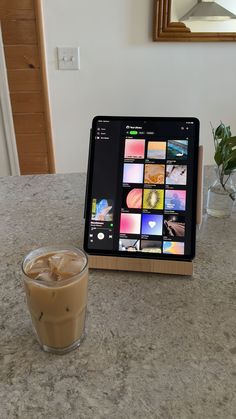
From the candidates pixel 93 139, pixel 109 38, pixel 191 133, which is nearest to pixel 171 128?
pixel 191 133

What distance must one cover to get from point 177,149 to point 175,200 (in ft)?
0.34

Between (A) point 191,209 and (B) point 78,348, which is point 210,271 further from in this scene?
(B) point 78,348

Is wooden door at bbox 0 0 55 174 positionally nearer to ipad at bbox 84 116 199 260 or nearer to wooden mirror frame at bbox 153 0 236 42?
wooden mirror frame at bbox 153 0 236 42

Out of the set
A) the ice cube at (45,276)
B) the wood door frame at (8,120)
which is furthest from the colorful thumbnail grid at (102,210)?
the wood door frame at (8,120)

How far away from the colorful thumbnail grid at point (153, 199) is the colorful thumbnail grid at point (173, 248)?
74 mm

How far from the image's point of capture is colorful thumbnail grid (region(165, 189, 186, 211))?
73 centimetres

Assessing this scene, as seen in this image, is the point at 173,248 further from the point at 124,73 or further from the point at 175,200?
the point at 124,73

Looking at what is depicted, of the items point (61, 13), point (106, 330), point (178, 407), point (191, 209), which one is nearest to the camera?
point (178, 407)

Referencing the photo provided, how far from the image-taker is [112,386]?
1.63 ft

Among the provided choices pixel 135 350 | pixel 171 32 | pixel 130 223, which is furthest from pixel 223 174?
pixel 171 32

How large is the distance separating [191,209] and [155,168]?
0.11 m

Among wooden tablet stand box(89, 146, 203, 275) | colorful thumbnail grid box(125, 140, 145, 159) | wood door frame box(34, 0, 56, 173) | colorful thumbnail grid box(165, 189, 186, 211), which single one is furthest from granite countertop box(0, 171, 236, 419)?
wood door frame box(34, 0, 56, 173)

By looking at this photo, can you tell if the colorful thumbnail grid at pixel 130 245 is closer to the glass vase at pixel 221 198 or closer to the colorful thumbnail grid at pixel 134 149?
the colorful thumbnail grid at pixel 134 149

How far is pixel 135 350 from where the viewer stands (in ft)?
1.82
